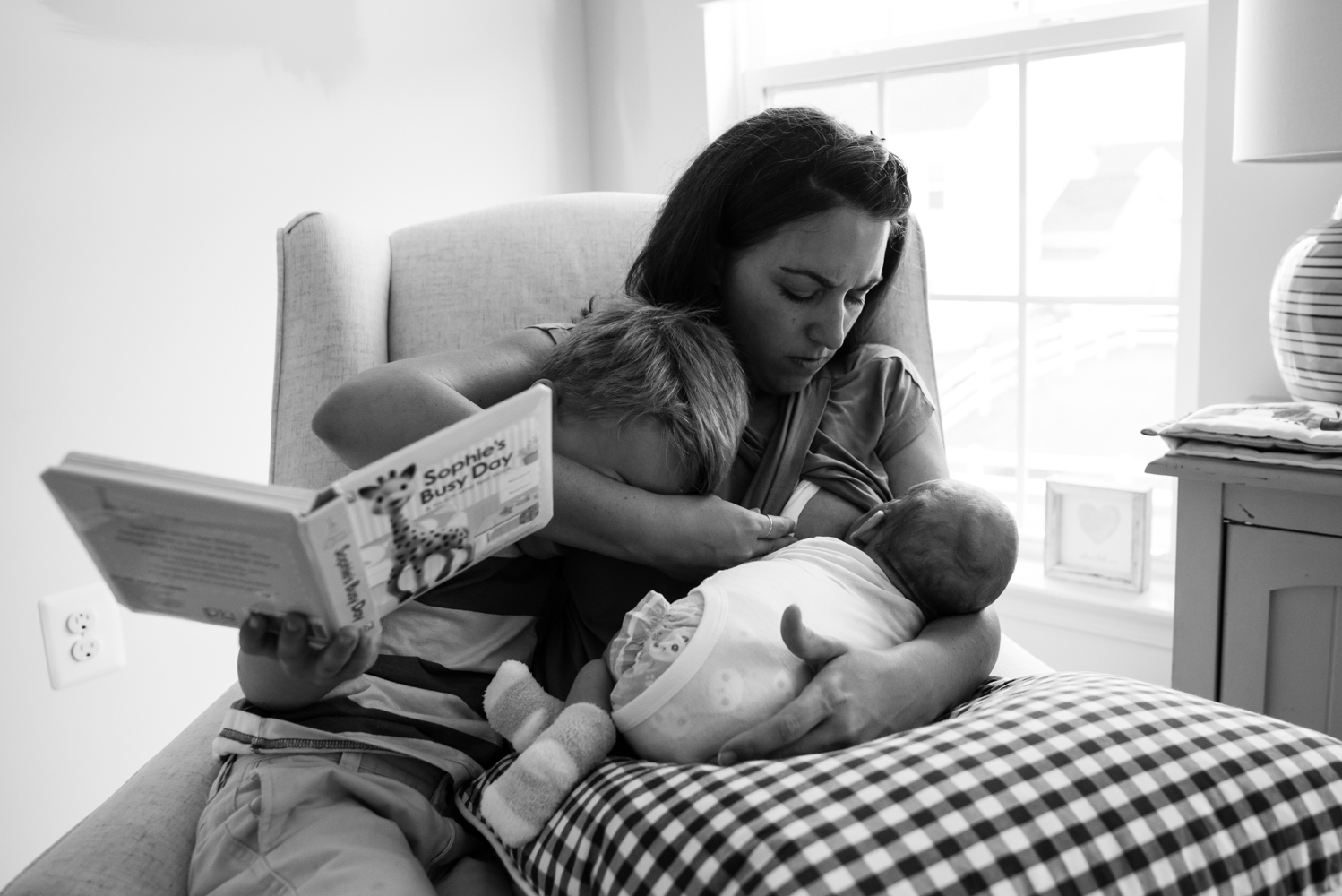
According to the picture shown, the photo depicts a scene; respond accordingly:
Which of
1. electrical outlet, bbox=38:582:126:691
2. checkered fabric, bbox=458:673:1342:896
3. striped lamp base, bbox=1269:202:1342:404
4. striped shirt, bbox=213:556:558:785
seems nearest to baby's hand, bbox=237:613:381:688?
striped shirt, bbox=213:556:558:785

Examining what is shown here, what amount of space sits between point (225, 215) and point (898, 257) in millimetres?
1201

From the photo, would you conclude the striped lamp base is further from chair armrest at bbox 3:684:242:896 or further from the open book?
chair armrest at bbox 3:684:242:896

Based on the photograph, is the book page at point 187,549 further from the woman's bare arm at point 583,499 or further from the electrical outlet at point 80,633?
the electrical outlet at point 80,633

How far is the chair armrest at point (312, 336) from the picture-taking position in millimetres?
1184

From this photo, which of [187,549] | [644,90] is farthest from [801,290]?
[644,90]

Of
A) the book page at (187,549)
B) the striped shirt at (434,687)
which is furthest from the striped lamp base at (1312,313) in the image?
the book page at (187,549)

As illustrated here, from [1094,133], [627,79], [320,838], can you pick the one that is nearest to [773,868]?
[320,838]

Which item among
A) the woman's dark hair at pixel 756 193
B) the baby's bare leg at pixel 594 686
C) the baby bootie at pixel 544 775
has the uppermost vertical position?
the woman's dark hair at pixel 756 193

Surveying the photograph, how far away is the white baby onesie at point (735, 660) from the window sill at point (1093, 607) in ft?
3.77

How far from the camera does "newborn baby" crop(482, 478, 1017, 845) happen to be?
2.60 feet

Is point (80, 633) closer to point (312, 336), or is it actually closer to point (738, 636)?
point (312, 336)

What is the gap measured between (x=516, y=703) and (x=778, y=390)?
465 millimetres

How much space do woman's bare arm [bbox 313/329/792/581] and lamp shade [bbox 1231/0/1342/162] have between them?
86cm

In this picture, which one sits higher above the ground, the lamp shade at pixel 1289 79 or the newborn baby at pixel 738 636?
the lamp shade at pixel 1289 79
